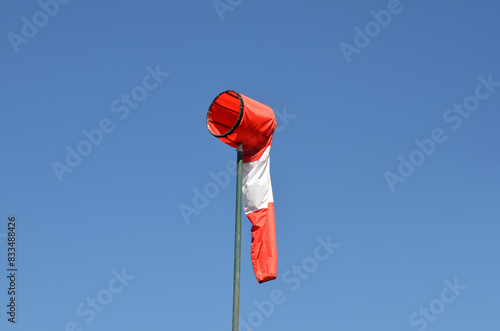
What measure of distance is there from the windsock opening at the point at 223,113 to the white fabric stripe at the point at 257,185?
84cm

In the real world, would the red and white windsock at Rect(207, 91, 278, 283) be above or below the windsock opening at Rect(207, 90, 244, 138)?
below

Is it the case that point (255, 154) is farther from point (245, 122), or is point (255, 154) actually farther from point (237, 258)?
point (237, 258)

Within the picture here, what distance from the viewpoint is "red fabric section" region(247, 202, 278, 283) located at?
37.7ft

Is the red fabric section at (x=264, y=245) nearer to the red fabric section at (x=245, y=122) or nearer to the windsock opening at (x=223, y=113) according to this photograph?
the red fabric section at (x=245, y=122)

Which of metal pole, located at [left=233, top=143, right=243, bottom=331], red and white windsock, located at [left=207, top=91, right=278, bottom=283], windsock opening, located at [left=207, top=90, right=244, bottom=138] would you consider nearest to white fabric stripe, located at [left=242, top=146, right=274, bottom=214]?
red and white windsock, located at [left=207, top=91, right=278, bottom=283]

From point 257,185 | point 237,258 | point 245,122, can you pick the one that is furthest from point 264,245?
point 245,122

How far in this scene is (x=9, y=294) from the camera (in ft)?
75.6

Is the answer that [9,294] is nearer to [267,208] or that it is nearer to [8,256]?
[8,256]

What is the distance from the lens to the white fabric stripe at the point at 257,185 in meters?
12.0

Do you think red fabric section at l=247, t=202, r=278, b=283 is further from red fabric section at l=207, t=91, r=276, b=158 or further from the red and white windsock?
red fabric section at l=207, t=91, r=276, b=158

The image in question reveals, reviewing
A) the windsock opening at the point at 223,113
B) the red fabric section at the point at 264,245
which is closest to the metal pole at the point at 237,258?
the red fabric section at the point at 264,245

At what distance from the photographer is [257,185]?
1213 centimetres

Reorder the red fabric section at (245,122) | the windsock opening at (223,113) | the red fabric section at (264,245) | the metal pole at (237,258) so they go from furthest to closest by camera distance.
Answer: the windsock opening at (223,113) → the red fabric section at (245,122) → the red fabric section at (264,245) → the metal pole at (237,258)

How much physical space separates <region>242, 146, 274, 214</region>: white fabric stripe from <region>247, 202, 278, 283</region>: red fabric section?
0.13m
